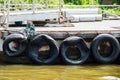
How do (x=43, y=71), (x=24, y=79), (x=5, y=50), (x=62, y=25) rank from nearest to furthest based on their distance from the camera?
(x=24, y=79) < (x=43, y=71) < (x=5, y=50) < (x=62, y=25)

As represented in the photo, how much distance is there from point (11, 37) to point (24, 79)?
8.62ft

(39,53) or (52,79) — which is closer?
(52,79)

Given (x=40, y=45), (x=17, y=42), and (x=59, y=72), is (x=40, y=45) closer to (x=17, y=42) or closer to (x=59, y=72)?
(x=17, y=42)

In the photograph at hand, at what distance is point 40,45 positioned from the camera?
16312 mm

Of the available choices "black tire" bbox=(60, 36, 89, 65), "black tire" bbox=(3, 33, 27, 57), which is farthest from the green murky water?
"black tire" bbox=(3, 33, 27, 57)

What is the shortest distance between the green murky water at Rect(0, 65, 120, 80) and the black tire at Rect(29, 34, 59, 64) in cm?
29

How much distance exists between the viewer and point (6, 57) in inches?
650

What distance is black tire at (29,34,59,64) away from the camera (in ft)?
53.1

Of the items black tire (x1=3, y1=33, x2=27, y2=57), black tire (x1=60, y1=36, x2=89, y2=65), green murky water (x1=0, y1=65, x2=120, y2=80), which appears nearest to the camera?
green murky water (x1=0, y1=65, x2=120, y2=80)

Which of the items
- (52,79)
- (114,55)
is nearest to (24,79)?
(52,79)

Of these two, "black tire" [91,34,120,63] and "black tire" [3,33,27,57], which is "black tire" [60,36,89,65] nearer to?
"black tire" [91,34,120,63]

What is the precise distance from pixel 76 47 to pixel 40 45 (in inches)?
48.7

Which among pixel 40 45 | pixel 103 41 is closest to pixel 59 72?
pixel 40 45

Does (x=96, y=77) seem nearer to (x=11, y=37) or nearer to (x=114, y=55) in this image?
(x=114, y=55)
